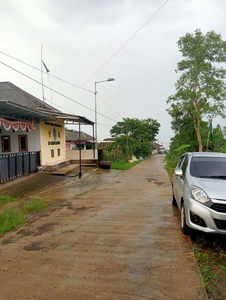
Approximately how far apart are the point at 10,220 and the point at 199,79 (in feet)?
69.9

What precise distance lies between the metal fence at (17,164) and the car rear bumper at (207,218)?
900 centimetres

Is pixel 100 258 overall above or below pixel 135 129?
below

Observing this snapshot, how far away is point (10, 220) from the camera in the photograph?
5.54 metres

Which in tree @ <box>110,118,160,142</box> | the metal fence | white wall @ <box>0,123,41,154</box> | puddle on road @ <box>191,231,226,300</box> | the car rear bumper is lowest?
puddle on road @ <box>191,231,226,300</box>

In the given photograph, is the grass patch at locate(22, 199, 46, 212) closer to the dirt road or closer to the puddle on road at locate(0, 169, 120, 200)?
the dirt road

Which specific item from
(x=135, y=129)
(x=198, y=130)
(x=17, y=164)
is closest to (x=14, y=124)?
(x=17, y=164)

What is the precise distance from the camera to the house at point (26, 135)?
11602 mm

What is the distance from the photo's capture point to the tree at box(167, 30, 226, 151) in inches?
846

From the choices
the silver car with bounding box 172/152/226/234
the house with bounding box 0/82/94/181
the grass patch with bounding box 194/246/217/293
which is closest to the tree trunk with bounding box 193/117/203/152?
the house with bounding box 0/82/94/181

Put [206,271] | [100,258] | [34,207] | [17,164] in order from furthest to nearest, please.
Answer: [17,164], [34,207], [100,258], [206,271]

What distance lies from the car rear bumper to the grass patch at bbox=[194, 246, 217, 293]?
40cm

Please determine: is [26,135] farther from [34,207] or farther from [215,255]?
[215,255]

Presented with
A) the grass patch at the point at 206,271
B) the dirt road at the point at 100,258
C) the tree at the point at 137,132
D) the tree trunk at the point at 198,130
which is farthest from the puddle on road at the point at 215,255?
the tree at the point at 137,132

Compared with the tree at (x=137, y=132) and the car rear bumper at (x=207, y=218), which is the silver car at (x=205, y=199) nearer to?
the car rear bumper at (x=207, y=218)
